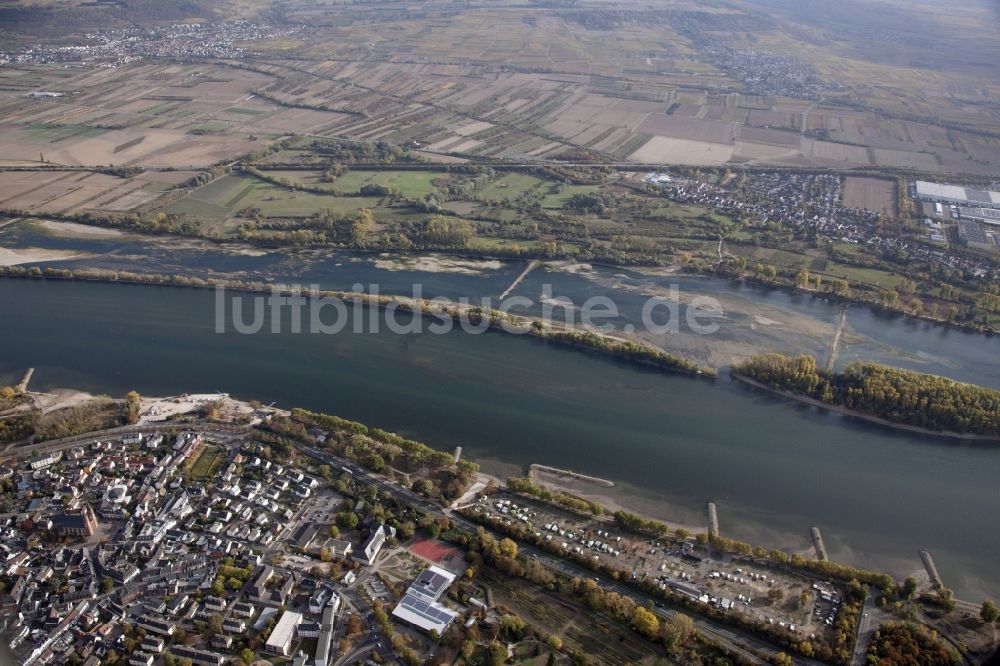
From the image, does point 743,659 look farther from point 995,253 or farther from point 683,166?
point 683,166

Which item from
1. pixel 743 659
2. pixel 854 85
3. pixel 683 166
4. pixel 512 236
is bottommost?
pixel 743 659

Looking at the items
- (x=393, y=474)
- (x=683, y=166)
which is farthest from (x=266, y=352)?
(x=683, y=166)

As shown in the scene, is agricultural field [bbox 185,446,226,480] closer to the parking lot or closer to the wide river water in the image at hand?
the wide river water

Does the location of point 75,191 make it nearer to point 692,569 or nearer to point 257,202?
point 257,202

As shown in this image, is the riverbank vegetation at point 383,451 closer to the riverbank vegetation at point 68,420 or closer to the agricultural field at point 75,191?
the riverbank vegetation at point 68,420

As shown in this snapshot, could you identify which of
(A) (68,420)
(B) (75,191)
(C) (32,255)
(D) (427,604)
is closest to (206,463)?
(A) (68,420)

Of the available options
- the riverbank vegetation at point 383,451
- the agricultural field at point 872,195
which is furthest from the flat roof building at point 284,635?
the agricultural field at point 872,195
